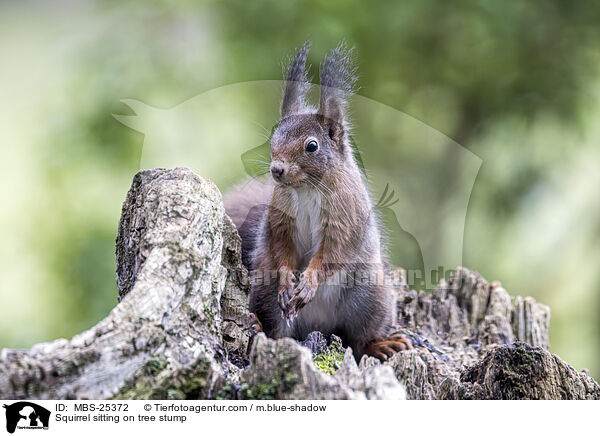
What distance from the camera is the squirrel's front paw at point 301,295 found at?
172 centimetres

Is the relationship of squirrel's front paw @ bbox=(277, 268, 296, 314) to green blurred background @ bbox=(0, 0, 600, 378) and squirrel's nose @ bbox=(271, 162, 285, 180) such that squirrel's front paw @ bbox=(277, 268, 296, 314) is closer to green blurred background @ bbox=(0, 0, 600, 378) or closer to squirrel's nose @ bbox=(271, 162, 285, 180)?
squirrel's nose @ bbox=(271, 162, 285, 180)

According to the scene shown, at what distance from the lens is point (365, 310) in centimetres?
195

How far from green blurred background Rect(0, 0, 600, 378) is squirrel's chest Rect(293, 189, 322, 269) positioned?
86 cm

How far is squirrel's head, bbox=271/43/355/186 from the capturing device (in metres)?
1.69

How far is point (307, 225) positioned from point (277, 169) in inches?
10.4

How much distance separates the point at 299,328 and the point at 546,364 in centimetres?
75

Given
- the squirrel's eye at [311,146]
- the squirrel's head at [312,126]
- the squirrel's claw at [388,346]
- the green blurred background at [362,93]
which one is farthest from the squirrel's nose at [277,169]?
the green blurred background at [362,93]

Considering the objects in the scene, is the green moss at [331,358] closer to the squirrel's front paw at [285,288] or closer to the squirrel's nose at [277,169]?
the squirrel's front paw at [285,288]

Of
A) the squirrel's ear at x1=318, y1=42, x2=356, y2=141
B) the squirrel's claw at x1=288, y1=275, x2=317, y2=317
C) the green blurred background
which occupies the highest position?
the green blurred background

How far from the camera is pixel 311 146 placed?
5.63 ft

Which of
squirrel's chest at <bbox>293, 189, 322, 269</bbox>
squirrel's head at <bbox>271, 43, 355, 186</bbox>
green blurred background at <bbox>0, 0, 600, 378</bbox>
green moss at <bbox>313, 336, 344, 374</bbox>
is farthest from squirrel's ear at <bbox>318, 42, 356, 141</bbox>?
green blurred background at <bbox>0, 0, 600, 378</bbox>
